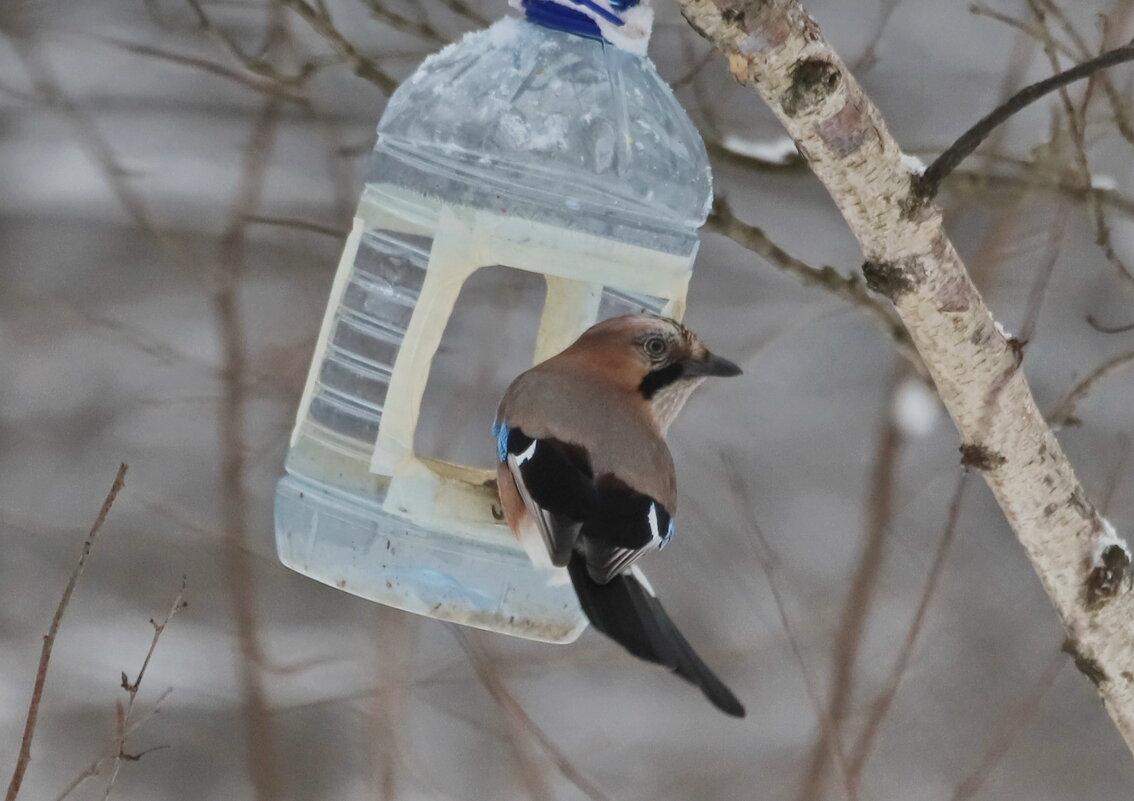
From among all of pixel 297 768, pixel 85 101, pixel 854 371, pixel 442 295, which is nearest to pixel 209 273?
pixel 85 101

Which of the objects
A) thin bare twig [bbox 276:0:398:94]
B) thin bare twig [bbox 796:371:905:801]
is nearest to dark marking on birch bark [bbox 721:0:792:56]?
thin bare twig [bbox 276:0:398:94]

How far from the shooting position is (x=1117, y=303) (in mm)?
6324

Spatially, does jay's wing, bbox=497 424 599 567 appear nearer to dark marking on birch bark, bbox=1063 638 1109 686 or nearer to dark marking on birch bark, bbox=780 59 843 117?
dark marking on birch bark, bbox=780 59 843 117

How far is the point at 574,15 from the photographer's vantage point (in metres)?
2.73

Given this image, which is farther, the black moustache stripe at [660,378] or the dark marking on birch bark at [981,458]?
the black moustache stripe at [660,378]

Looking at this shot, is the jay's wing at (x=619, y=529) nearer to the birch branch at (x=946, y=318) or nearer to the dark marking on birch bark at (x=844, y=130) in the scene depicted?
the birch branch at (x=946, y=318)

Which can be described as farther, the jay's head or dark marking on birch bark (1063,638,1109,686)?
the jay's head

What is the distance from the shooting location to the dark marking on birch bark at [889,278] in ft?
7.79

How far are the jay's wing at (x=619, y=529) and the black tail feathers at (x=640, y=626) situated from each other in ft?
0.08

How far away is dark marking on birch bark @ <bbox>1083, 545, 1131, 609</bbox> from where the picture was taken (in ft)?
8.48

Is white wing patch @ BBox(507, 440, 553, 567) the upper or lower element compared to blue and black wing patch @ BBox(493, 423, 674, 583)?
lower

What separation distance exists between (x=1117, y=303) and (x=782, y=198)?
63.4 inches

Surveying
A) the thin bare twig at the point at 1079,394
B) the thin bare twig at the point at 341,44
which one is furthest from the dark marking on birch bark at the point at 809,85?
the thin bare twig at the point at 341,44

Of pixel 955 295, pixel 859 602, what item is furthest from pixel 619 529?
pixel 859 602
